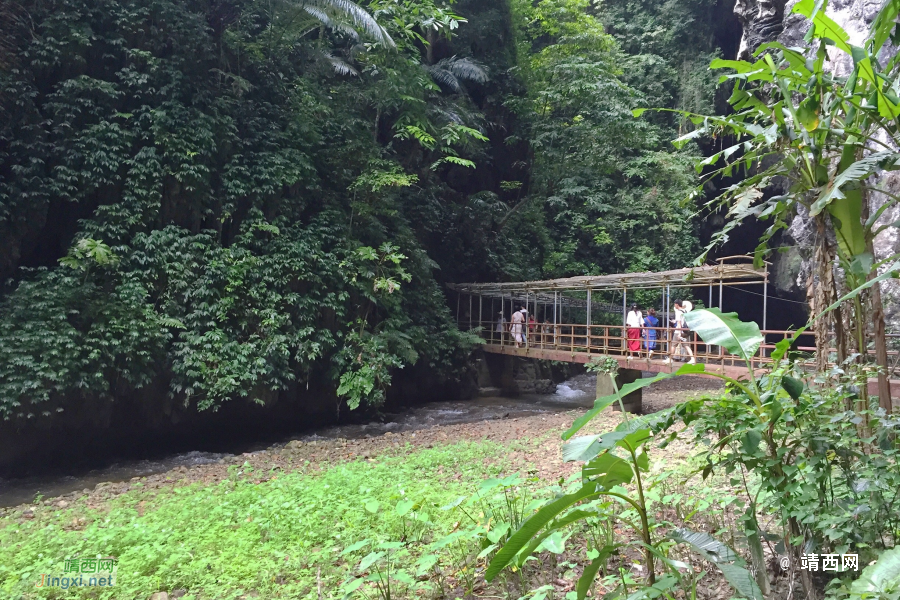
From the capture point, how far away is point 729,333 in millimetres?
2143

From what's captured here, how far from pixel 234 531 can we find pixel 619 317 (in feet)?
59.0

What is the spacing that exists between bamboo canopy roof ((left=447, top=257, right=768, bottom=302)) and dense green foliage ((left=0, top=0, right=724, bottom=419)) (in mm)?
1775

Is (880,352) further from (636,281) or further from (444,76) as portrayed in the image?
(444,76)

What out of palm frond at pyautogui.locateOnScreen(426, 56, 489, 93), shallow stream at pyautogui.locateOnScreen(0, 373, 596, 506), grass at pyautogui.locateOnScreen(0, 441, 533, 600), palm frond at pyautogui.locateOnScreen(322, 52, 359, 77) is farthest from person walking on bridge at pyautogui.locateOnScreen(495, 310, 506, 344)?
grass at pyautogui.locateOnScreen(0, 441, 533, 600)

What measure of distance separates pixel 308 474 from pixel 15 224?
673 centimetres

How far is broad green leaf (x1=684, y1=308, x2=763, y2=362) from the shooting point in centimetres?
205

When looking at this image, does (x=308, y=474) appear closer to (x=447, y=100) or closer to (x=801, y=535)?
(x=801, y=535)

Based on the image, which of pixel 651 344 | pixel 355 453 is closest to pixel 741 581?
pixel 355 453

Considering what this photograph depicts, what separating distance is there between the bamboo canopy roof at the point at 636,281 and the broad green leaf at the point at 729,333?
16.1 feet

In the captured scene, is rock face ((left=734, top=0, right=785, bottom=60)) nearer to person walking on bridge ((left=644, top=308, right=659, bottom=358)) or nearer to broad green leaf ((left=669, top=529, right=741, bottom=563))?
person walking on bridge ((left=644, top=308, right=659, bottom=358))

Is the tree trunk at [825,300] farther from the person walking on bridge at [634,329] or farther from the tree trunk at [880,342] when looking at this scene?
the person walking on bridge at [634,329]

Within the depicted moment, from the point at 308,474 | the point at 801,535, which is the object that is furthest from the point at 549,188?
the point at 801,535

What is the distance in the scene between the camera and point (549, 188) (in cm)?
2014

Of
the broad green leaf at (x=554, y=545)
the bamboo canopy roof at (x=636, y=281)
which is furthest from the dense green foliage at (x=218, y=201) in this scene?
the broad green leaf at (x=554, y=545)
